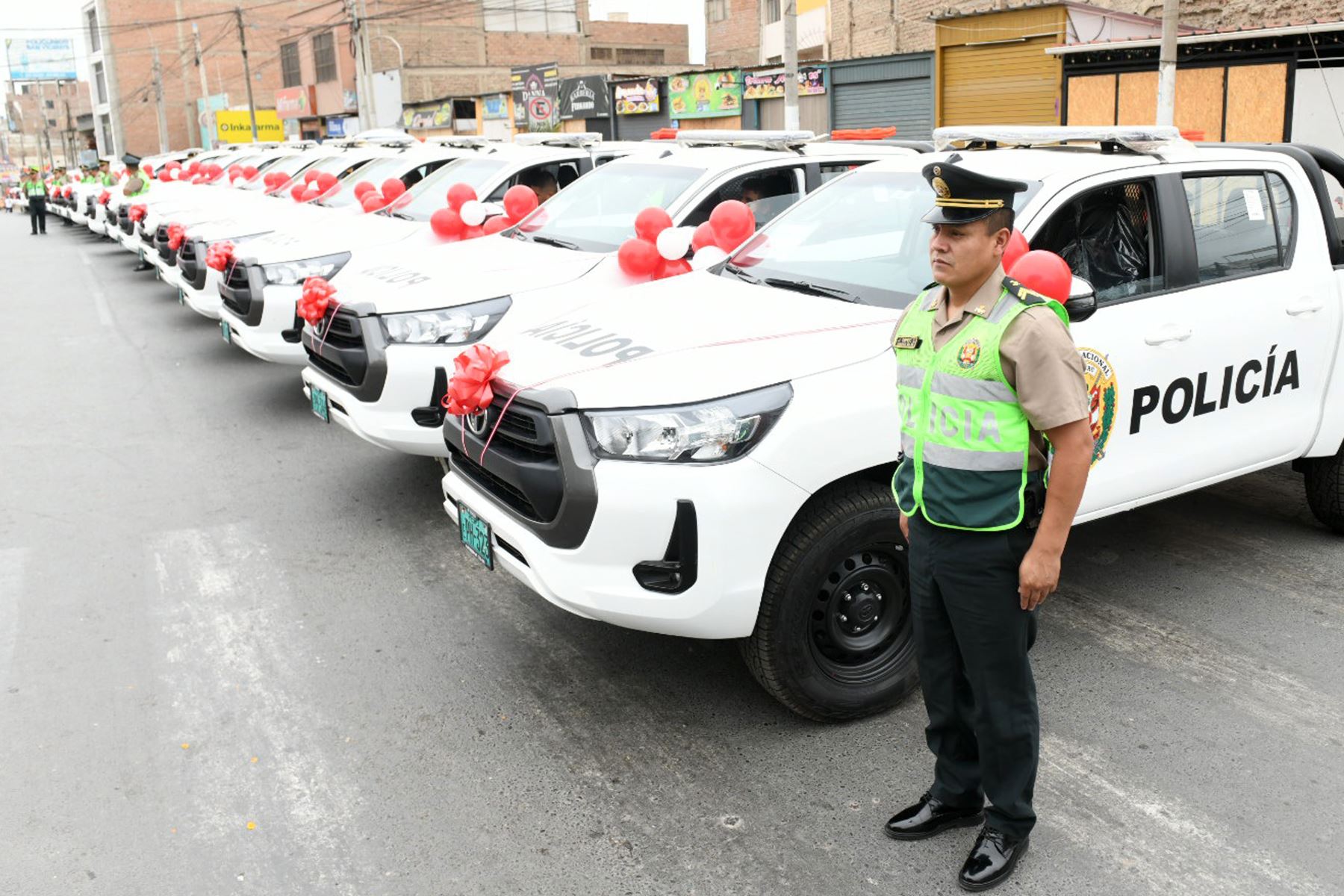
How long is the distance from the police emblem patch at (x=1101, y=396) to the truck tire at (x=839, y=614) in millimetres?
847

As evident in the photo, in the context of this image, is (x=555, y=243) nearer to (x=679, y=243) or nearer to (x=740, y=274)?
(x=679, y=243)

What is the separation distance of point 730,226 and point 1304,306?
8.81ft

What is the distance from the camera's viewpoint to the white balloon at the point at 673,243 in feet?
19.4

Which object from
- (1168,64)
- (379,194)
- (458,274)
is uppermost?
(1168,64)

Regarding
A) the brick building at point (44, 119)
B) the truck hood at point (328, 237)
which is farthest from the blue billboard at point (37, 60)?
the truck hood at point (328, 237)

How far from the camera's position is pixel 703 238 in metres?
6.00

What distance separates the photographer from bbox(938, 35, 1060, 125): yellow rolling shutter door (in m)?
19.0

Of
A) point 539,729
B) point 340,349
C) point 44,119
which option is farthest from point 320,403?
point 44,119

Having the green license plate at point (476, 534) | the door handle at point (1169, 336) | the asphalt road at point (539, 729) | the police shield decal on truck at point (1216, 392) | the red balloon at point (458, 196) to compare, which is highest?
the red balloon at point (458, 196)

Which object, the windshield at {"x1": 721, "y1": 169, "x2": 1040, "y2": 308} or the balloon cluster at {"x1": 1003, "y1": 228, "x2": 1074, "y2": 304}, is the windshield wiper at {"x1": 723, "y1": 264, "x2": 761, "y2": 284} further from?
the balloon cluster at {"x1": 1003, "y1": 228, "x2": 1074, "y2": 304}

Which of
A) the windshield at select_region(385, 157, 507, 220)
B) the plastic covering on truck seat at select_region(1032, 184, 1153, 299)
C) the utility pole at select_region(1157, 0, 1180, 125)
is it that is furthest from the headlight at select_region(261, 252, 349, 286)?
the utility pole at select_region(1157, 0, 1180, 125)

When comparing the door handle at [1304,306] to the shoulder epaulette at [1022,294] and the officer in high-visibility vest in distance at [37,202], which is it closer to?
the shoulder epaulette at [1022,294]

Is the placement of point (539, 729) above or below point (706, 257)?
below

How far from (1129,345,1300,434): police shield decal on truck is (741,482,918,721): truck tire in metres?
1.21
